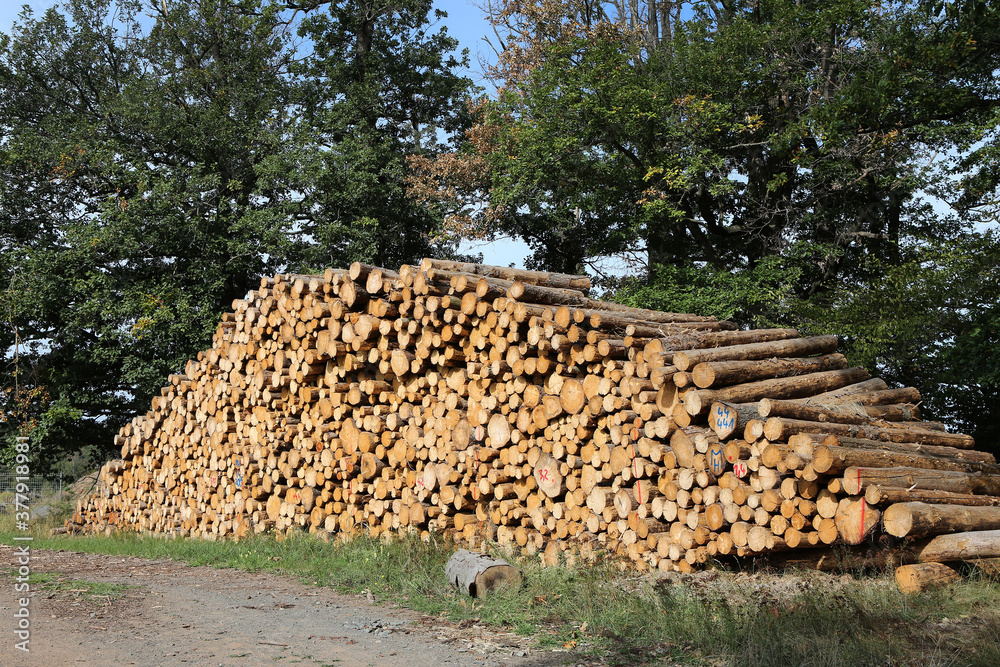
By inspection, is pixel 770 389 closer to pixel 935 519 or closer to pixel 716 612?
pixel 935 519

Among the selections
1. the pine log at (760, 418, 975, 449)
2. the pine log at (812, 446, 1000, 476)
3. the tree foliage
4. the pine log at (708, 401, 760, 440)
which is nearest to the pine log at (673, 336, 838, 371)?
the pine log at (708, 401, 760, 440)

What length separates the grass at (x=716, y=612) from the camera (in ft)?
14.2

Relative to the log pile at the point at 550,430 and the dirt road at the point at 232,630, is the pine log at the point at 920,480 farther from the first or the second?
the dirt road at the point at 232,630

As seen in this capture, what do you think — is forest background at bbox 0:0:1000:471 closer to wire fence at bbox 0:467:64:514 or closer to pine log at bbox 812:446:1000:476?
wire fence at bbox 0:467:64:514

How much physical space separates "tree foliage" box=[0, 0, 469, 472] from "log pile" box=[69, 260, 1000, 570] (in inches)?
317

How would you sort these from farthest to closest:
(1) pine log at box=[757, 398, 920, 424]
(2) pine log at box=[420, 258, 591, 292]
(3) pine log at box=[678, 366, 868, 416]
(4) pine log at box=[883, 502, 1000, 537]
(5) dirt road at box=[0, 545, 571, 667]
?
(2) pine log at box=[420, 258, 591, 292] < (3) pine log at box=[678, 366, 868, 416] < (1) pine log at box=[757, 398, 920, 424] < (4) pine log at box=[883, 502, 1000, 537] < (5) dirt road at box=[0, 545, 571, 667]

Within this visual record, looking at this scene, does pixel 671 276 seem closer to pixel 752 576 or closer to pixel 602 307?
pixel 602 307

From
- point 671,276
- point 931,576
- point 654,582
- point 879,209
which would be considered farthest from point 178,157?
point 931,576

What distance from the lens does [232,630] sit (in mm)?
5324

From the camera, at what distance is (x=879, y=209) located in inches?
604

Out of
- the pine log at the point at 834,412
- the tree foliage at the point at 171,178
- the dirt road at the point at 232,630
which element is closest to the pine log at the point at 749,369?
the pine log at the point at 834,412

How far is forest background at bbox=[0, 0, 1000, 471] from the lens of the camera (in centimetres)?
1309

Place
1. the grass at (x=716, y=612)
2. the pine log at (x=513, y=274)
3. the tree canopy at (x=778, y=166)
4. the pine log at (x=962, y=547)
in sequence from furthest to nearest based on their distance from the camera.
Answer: the tree canopy at (x=778, y=166) < the pine log at (x=513, y=274) < the pine log at (x=962, y=547) < the grass at (x=716, y=612)

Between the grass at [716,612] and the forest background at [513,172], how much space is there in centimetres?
638
